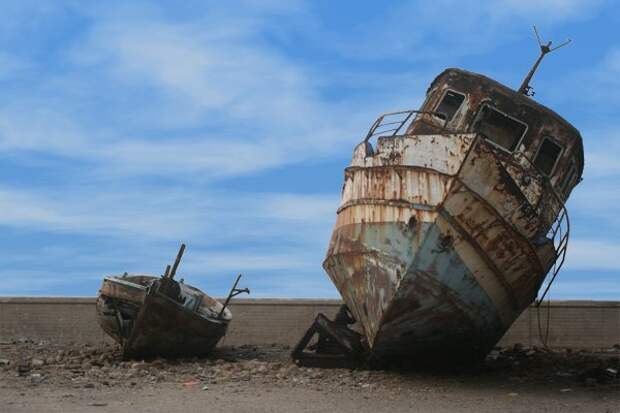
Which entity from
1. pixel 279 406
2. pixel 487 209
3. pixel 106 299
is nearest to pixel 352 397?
pixel 279 406

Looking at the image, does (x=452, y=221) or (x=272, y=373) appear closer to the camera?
(x=452, y=221)

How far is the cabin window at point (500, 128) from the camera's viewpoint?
1412 centimetres

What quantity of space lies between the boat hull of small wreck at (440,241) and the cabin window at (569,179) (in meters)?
0.56

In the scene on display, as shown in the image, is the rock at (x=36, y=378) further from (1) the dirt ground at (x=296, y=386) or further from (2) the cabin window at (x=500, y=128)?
(2) the cabin window at (x=500, y=128)

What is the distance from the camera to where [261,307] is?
70.0 ft

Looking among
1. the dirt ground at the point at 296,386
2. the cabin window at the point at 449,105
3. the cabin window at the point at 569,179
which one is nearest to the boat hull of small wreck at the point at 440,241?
the cabin window at the point at 569,179

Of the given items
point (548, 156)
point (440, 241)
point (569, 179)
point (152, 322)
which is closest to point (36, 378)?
point (152, 322)

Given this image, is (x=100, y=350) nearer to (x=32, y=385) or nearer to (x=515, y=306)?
(x=32, y=385)

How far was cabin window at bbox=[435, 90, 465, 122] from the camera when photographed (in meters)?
14.7

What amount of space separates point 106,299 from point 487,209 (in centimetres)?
815

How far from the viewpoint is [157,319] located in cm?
1580

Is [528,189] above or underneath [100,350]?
above

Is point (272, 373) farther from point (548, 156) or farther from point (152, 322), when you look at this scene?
point (548, 156)

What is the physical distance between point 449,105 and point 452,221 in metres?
2.91
